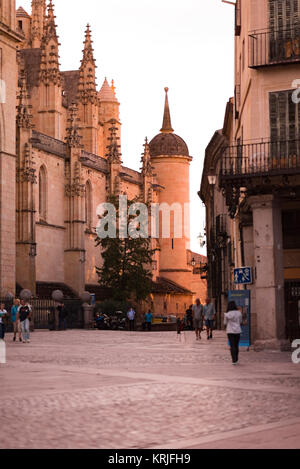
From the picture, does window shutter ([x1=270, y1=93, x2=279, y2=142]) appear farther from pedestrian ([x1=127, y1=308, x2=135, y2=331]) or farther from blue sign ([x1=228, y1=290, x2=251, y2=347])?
pedestrian ([x1=127, y1=308, x2=135, y2=331])

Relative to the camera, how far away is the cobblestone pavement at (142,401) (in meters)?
9.18

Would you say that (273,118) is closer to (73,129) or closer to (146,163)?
(73,129)

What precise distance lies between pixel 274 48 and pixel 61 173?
39412 millimetres

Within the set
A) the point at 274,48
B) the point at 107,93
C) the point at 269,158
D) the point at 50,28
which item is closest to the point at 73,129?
the point at 50,28

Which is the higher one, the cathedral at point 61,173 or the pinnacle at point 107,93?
the pinnacle at point 107,93

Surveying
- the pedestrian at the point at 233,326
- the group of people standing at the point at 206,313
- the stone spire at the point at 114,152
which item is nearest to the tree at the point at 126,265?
the stone spire at the point at 114,152

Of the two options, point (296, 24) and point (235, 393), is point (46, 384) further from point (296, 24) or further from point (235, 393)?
point (296, 24)

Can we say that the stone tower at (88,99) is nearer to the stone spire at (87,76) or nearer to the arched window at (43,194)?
the stone spire at (87,76)

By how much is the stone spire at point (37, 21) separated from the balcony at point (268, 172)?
68.0m

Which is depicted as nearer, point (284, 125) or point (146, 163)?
point (284, 125)

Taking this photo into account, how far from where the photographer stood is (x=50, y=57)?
67250 mm

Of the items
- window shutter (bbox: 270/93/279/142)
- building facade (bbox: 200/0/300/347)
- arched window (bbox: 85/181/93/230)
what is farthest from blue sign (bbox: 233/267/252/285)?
arched window (bbox: 85/181/93/230)

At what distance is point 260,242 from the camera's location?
82.7 feet

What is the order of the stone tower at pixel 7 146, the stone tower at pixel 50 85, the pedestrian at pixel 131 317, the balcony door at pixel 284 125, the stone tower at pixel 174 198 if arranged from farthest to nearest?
the stone tower at pixel 174 198 < the stone tower at pixel 50 85 < the pedestrian at pixel 131 317 < the stone tower at pixel 7 146 < the balcony door at pixel 284 125
